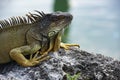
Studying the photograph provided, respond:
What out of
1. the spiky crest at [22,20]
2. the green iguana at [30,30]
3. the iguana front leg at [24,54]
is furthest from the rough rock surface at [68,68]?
the spiky crest at [22,20]

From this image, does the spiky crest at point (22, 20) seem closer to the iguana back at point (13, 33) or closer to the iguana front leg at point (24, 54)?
the iguana back at point (13, 33)

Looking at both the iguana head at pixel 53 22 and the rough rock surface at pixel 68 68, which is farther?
the iguana head at pixel 53 22

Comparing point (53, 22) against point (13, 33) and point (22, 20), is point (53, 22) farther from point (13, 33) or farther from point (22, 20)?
point (13, 33)

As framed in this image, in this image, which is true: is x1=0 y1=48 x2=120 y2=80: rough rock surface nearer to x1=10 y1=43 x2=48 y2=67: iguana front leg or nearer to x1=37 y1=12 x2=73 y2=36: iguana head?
x1=10 y1=43 x2=48 y2=67: iguana front leg

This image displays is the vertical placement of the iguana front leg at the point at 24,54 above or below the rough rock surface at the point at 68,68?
above

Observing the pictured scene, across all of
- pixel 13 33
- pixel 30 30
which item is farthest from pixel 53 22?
pixel 13 33

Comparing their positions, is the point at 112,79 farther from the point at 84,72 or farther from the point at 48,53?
the point at 48,53
